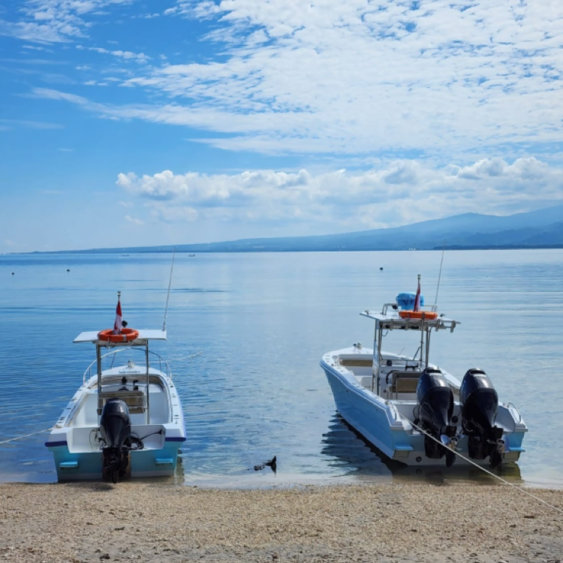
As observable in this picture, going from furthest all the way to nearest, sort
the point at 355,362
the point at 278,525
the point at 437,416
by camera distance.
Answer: the point at 355,362, the point at 437,416, the point at 278,525

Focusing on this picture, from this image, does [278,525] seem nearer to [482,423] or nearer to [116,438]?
[116,438]

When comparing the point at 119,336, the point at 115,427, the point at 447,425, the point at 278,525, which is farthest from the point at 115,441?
the point at 447,425

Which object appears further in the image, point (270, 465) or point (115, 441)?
point (270, 465)

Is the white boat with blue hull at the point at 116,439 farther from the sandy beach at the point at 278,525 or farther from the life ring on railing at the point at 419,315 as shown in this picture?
the life ring on railing at the point at 419,315

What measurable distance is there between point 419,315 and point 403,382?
1.64 m

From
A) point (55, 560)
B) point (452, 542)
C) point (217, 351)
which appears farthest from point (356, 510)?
point (217, 351)

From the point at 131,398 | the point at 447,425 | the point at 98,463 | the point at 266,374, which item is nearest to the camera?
the point at 98,463

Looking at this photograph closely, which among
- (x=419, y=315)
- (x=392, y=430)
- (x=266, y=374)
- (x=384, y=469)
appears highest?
(x=419, y=315)

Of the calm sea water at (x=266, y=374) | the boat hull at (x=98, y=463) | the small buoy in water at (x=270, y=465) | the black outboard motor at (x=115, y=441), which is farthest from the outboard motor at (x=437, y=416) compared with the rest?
the black outboard motor at (x=115, y=441)

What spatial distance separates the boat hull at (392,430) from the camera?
42.5 ft

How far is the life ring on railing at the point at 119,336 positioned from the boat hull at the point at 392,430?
16.9ft

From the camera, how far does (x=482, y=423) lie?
41.7 ft

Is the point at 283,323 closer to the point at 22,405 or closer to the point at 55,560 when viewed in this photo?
the point at 22,405

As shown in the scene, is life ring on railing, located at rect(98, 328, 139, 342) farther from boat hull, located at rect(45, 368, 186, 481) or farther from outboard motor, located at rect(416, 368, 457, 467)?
outboard motor, located at rect(416, 368, 457, 467)
